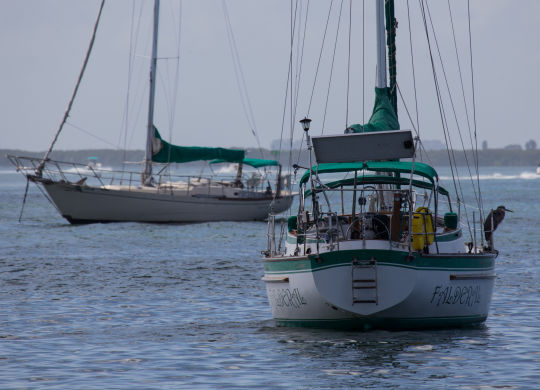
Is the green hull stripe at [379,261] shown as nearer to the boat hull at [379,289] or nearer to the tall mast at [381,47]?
the boat hull at [379,289]

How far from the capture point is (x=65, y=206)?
166ft

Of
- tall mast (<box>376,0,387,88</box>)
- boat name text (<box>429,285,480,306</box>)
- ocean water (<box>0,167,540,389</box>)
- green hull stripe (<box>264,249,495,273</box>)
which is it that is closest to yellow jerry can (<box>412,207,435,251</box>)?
green hull stripe (<box>264,249,495,273</box>)

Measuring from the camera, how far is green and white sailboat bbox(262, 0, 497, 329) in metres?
15.7

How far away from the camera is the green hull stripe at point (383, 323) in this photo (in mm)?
16281

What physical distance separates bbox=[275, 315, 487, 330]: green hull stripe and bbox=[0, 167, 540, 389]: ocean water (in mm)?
156

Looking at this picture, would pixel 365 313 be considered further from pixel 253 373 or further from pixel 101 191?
pixel 101 191

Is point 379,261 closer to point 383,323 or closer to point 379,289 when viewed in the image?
point 379,289

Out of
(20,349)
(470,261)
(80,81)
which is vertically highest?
(80,81)

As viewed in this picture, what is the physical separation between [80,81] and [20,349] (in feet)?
119

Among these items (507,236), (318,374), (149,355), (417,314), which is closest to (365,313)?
(417,314)

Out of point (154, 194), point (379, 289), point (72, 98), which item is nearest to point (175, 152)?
point (154, 194)

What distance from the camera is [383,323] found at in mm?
16312

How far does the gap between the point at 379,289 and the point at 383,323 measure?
89cm

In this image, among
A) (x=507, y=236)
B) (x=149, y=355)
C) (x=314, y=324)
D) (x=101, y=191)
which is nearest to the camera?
(x=149, y=355)
